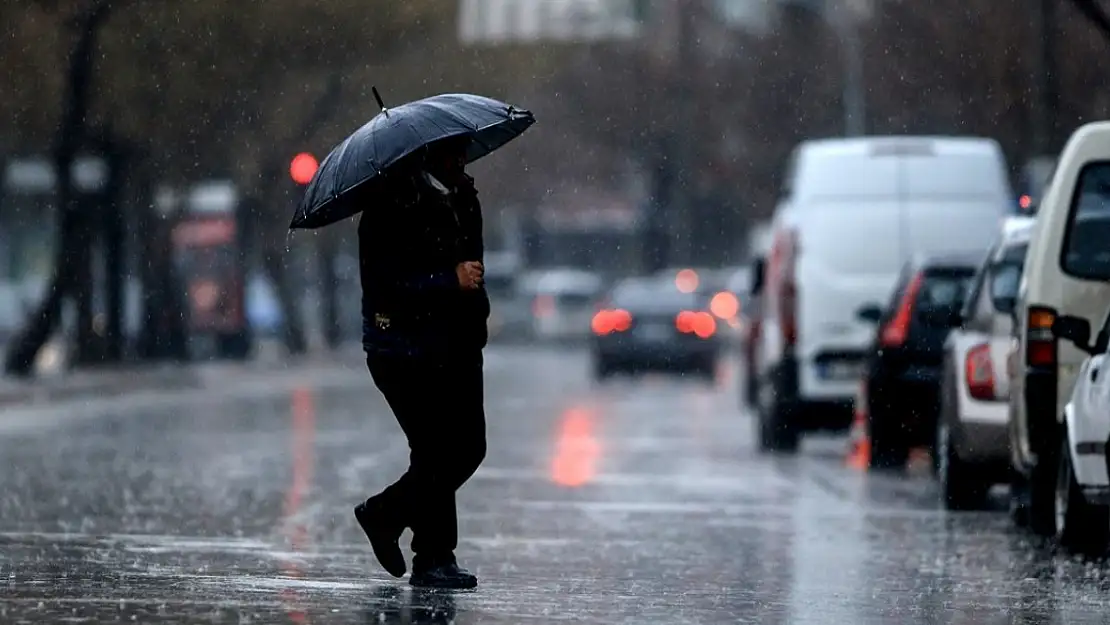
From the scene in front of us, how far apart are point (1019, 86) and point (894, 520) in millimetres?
22232

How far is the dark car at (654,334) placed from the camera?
4103 cm

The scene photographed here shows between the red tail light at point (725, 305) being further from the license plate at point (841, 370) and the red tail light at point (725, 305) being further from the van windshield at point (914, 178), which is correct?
the license plate at point (841, 370)

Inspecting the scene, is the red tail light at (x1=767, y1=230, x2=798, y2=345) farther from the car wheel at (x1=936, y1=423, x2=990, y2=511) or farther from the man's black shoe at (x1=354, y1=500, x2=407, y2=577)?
the man's black shoe at (x1=354, y1=500, x2=407, y2=577)

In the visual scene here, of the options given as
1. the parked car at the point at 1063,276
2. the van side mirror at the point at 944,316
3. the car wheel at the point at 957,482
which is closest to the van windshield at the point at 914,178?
the van side mirror at the point at 944,316

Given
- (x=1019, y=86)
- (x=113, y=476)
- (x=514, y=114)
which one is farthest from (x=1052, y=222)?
(x=1019, y=86)

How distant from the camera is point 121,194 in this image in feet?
143

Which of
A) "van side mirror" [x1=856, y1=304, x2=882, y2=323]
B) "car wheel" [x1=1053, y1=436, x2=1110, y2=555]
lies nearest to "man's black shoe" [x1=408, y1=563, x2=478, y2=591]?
"car wheel" [x1=1053, y1=436, x2=1110, y2=555]

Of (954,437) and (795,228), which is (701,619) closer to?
(954,437)

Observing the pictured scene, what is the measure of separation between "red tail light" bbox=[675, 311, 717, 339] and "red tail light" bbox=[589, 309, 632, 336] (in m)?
0.78

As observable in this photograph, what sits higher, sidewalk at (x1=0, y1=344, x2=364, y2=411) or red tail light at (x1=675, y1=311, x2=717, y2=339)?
red tail light at (x1=675, y1=311, x2=717, y2=339)

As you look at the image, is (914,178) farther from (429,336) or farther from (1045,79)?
(429,336)

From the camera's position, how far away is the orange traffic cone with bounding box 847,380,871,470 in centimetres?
2025

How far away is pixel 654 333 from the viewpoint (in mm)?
41531

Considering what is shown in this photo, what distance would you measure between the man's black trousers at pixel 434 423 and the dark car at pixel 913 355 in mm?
9463
